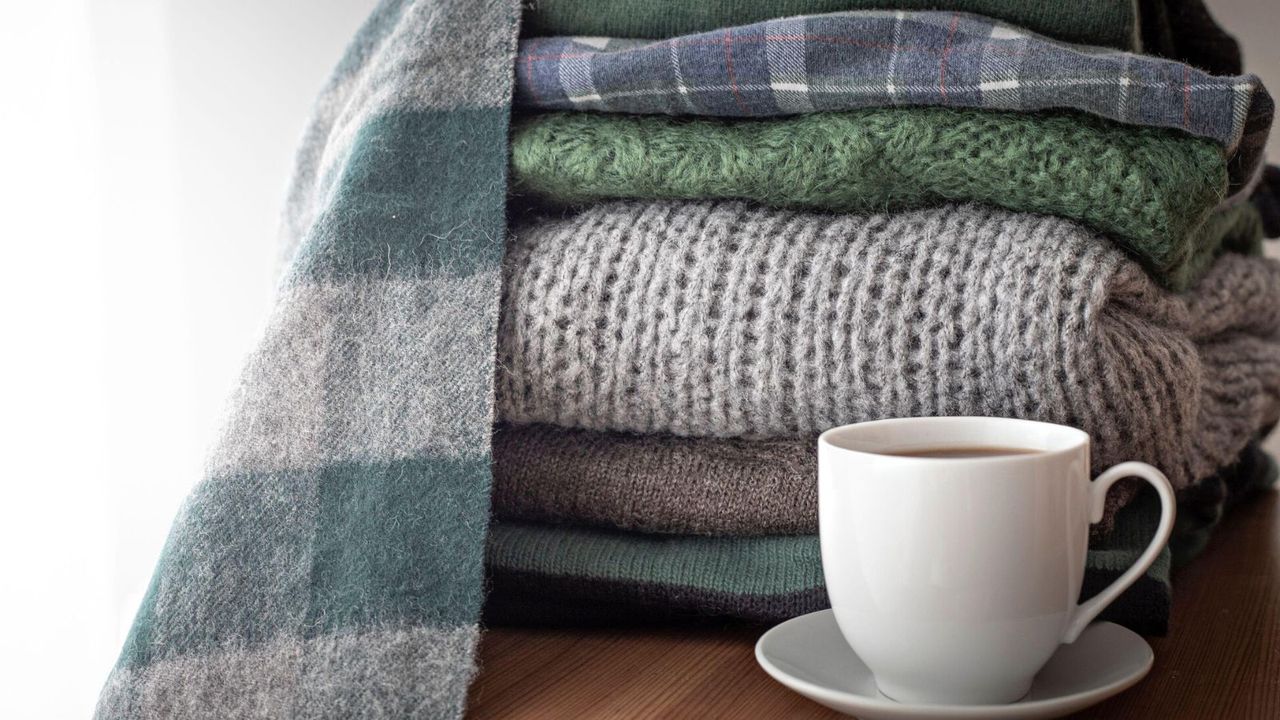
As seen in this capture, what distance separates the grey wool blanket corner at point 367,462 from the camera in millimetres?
393

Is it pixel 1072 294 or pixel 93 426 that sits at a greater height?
pixel 1072 294

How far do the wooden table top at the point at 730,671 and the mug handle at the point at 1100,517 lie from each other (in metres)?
0.03

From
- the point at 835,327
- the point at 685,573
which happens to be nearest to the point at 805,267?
the point at 835,327

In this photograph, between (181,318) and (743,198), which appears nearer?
(743,198)

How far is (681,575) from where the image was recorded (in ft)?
1.47

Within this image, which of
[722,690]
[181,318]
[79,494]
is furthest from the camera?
[181,318]

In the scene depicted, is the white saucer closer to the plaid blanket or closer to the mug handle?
the mug handle

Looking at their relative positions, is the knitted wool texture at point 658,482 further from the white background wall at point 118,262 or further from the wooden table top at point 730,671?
the white background wall at point 118,262

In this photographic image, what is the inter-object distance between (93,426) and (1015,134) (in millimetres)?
551

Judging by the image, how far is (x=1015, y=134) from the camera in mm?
415

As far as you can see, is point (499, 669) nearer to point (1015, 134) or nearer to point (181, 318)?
point (1015, 134)

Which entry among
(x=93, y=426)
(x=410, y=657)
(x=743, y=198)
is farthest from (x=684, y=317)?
(x=93, y=426)

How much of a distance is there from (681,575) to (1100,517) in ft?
0.53

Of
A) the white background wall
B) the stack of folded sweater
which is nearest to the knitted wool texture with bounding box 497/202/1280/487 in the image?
the stack of folded sweater
